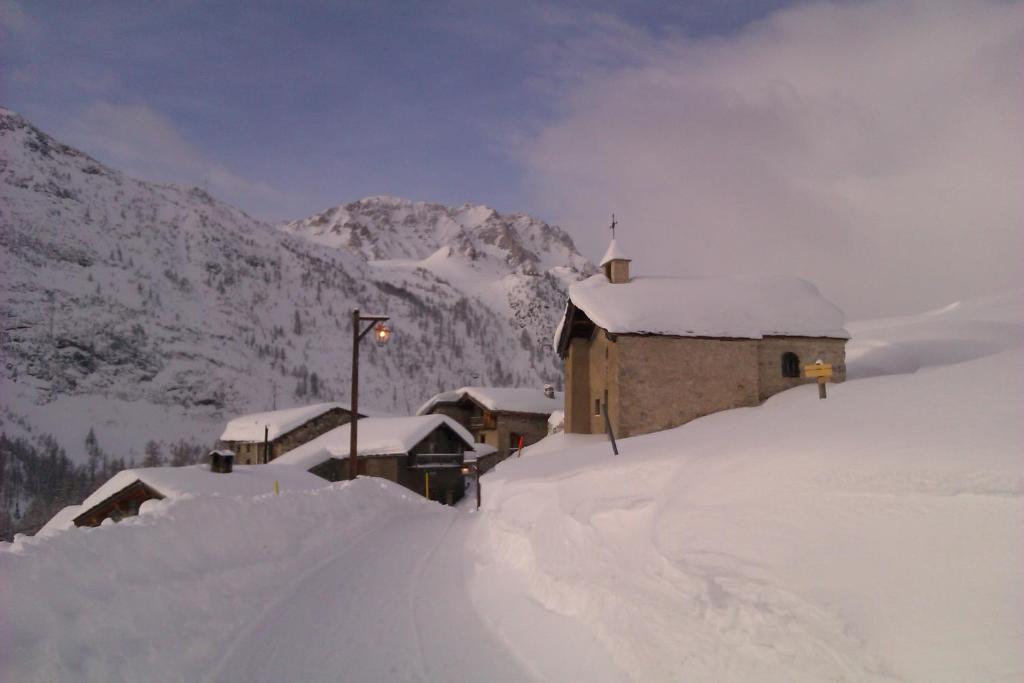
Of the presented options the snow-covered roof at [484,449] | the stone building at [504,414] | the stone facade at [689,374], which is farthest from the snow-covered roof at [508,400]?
the stone facade at [689,374]

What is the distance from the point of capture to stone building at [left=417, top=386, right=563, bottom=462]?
58.2m

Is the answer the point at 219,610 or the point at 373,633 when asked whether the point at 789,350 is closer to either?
the point at 373,633

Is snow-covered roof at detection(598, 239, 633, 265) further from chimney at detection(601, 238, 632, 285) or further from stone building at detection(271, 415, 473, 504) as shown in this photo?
stone building at detection(271, 415, 473, 504)

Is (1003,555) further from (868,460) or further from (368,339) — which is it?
(368,339)

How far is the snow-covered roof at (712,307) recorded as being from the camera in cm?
2606

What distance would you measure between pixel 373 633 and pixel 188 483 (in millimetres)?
24481

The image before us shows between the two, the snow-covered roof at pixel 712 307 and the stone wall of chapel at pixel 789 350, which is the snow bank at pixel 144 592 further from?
the stone wall of chapel at pixel 789 350

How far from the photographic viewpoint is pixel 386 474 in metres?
44.2

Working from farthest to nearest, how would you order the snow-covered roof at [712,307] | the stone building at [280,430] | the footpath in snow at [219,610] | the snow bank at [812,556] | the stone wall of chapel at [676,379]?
the stone building at [280,430]
the snow-covered roof at [712,307]
the stone wall of chapel at [676,379]
the footpath in snow at [219,610]
the snow bank at [812,556]

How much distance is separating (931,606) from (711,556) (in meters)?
2.19

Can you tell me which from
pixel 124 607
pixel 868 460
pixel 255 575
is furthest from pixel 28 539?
pixel 868 460

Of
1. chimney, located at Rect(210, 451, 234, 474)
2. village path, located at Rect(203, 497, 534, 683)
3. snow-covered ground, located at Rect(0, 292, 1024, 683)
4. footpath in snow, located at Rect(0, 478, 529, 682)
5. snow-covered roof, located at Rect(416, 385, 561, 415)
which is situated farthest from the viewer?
snow-covered roof, located at Rect(416, 385, 561, 415)

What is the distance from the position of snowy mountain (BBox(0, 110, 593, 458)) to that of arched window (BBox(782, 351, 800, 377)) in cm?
10220

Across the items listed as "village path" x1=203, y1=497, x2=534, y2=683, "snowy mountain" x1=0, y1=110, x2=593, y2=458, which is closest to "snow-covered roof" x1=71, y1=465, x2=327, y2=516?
"village path" x1=203, y1=497, x2=534, y2=683
